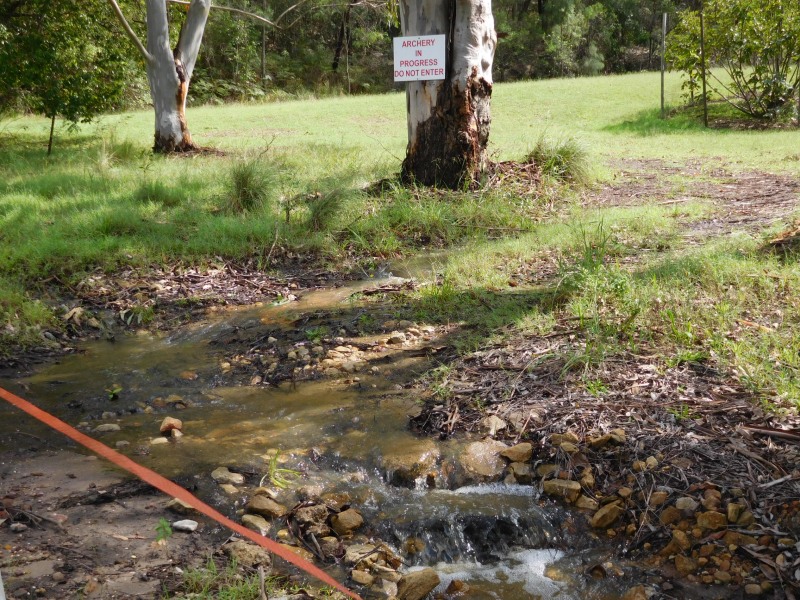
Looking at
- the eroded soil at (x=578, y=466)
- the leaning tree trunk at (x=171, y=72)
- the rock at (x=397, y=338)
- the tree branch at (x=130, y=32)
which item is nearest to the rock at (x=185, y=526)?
the eroded soil at (x=578, y=466)

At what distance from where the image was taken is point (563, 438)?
3.89 m

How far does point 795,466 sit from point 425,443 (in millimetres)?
1812

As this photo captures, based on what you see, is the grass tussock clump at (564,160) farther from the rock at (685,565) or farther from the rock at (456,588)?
the rock at (456,588)

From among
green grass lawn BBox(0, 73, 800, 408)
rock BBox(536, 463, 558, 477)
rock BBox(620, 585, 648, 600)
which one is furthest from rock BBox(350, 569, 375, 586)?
green grass lawn BBox(0, 73, 800, 408)

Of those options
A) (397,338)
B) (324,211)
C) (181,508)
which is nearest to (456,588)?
(181,508)

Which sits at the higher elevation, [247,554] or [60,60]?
[60,60]

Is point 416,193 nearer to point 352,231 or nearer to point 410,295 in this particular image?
point 352,231

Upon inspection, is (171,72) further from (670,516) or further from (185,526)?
(670,516)

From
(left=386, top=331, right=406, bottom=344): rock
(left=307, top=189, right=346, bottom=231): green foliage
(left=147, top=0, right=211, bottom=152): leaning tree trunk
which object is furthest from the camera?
(left=147, top=0, right=211, bottom=152): leaning tree trunk

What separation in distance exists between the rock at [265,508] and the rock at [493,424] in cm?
124

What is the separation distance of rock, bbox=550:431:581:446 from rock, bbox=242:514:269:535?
5.04ft

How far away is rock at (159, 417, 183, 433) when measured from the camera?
13.9 feet

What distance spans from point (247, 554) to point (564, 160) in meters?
8.52

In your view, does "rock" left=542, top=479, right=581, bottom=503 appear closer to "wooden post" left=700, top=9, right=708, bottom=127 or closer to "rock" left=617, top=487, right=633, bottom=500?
"rock" left=617, top=487, right=633, bottom=500
